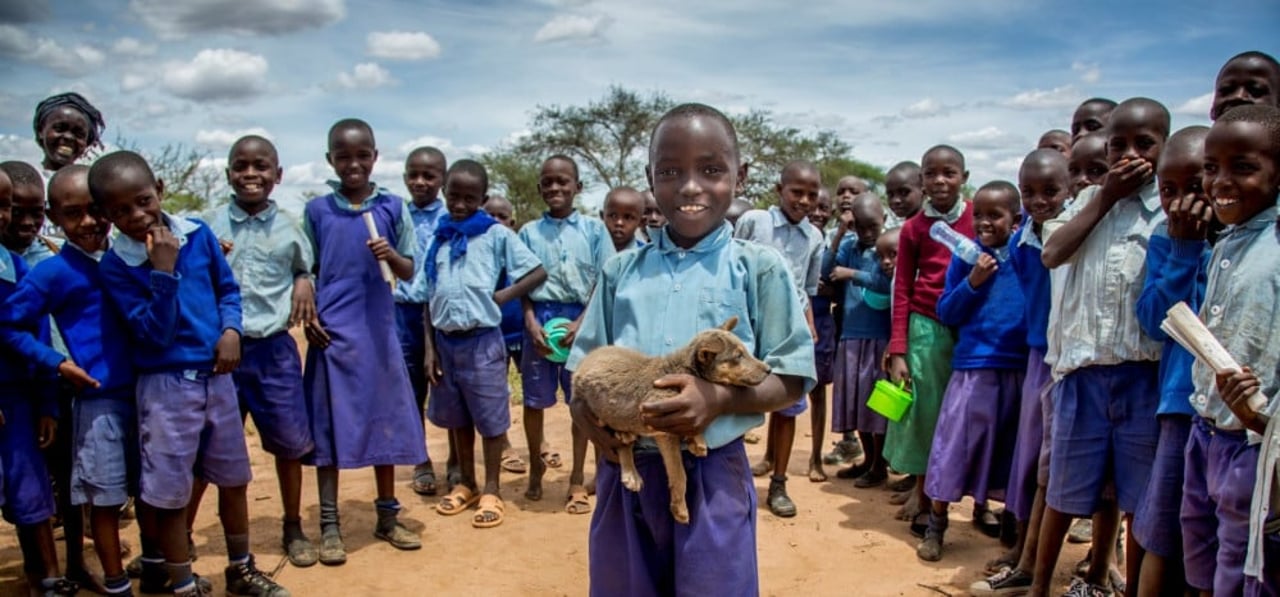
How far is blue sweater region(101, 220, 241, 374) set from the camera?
3252 mm

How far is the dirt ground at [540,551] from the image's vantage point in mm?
3996

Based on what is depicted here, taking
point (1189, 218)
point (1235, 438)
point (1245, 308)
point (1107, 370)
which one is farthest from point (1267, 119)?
point (1107, 370)

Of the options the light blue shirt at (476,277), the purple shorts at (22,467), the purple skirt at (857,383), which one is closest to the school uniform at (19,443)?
the purple shorts at (22,467)

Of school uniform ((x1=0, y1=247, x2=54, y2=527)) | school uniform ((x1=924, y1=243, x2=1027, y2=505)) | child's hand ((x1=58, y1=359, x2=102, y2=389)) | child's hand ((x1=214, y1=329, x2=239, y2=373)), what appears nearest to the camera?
child's hand ((x1=58, y1=359, x2=102, y2=389))

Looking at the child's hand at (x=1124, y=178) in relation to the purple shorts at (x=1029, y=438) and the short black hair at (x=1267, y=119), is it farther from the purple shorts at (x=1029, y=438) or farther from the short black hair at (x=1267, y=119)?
the purple shorts at (x=1029, y=438)

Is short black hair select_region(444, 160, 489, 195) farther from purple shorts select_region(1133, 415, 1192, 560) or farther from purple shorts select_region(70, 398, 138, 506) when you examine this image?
purple shorts select_region(1133, 415, 1192, 560)

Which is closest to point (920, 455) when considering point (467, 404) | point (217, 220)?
point (467, 404)

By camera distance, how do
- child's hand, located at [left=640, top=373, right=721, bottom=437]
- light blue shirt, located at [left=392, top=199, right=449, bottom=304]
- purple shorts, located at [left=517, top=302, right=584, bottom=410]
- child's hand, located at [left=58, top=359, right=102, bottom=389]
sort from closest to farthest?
child's hand, located at [left=640, top=373, right=721, bottom=437], child's hand, located at [left=58, top=359, right=102, bottom=389], purple shorts, located at [left=517, top=302, right=584, bottom=410], light blue shirt, located at [left=392, top=199, right=449, bottom=304]

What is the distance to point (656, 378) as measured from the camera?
206cm

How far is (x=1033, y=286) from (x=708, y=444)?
7.64 feet

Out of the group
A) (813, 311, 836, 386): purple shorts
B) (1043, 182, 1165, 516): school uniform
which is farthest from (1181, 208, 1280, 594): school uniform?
(813, 311, 836, 386): purple shorts

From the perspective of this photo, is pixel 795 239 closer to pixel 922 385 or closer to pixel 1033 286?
pixel 922 385

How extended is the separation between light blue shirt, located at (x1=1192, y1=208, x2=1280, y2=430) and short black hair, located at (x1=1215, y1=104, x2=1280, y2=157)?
18 cm

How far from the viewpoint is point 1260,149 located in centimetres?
242
